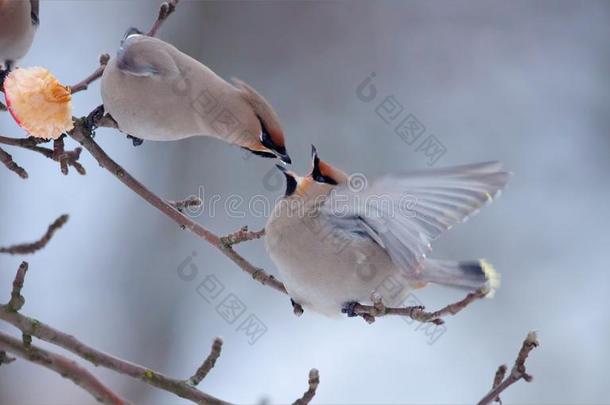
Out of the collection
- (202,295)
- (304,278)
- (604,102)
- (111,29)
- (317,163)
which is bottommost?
(304,278)

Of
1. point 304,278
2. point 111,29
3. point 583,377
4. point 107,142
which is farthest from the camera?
point 111,29

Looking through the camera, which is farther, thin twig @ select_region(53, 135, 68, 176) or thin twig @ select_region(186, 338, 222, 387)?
thin twig @ select_region(53, 135, 68, 176)

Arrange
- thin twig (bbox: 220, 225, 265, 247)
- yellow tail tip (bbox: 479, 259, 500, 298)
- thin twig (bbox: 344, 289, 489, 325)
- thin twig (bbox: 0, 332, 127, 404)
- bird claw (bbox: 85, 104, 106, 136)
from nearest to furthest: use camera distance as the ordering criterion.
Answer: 1. thin twig (bbox: 0, 332, 127, 404)
2. thin twig (bbox: 344, 289, 489, 325)
3. yellow tail tip (bbox: 479, 259, 500, 298)
4. thin twig (bbox: 220, 225, 265, 247)
5. bird claw (bbox: 85, 104, 106, 136)

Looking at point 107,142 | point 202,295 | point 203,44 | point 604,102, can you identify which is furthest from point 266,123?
point 604,102

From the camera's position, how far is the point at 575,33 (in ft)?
16.9

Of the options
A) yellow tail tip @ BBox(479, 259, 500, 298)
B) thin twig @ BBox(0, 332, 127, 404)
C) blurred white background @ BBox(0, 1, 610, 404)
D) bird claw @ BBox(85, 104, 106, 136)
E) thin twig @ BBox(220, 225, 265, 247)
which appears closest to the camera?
thin twig @ BBox(0, 332, 127, 404)

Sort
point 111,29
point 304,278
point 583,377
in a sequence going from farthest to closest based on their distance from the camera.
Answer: point 111,29 < point 583,377 < point 304,278

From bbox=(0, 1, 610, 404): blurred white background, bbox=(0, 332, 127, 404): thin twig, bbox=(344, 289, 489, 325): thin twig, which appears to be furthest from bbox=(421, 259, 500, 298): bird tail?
bbox=(0, 1, 610, 404): blurred white background

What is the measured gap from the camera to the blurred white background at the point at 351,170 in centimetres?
439

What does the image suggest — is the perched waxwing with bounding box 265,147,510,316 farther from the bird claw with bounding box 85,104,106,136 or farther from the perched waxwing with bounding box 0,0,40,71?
the perched waxwing with bounding box 0,0,40,71

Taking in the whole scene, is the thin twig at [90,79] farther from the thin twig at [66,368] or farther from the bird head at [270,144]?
the thin twig at [66,368]

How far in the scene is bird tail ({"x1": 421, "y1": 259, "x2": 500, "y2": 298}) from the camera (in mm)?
1939

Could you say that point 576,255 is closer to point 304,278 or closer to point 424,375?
point 424,375

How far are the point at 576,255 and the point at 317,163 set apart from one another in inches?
121
